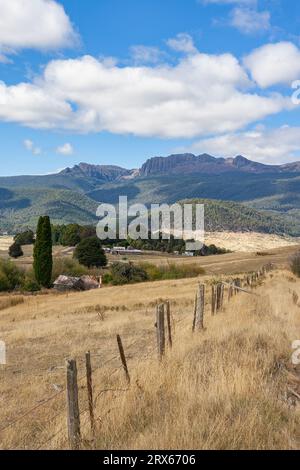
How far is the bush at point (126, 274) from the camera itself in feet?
267

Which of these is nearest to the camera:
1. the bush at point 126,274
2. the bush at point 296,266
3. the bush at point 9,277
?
the bush at point 296,266

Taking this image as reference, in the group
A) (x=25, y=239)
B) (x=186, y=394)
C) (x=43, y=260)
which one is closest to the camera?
(x=186, y=394)

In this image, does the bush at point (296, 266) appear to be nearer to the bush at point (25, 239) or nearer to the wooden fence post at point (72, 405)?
the wooden fence post at point (72, 405)

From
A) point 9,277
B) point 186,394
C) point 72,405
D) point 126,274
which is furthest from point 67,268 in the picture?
point 72,405

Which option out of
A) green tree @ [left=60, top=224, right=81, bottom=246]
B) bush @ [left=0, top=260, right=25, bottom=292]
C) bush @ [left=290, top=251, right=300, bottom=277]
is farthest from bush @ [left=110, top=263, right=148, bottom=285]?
green tree @ [left=60, top=224, right=81, bottom=246]

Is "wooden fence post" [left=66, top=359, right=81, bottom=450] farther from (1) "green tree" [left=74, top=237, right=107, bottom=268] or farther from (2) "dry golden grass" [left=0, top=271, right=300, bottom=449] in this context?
(1) "green tree" [left=74, top=237, right=107, bottom=268]

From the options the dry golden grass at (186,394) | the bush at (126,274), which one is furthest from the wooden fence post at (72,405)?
the bush at (126,274)

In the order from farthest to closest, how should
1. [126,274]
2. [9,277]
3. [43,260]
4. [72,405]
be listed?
[126,274] → [9,277] → [43,260] → [72,405]

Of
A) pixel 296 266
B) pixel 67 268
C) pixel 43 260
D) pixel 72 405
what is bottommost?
pixel 67 268

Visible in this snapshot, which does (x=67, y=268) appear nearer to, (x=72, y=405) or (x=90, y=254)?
(x=90, y=254)

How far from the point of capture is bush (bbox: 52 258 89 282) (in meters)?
83.0

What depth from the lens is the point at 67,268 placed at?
3403 inches

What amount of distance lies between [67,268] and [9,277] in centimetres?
1185

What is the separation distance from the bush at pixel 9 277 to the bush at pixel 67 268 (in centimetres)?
548
